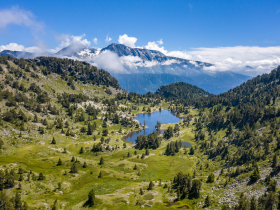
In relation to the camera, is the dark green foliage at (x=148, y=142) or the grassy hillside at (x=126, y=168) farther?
the dark green foliage at (x=148, y=142)

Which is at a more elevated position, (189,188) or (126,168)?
(189,188)

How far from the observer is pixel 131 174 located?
106000 mm

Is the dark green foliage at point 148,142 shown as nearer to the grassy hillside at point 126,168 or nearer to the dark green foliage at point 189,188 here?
Result: the grassy hillside at point 126,168

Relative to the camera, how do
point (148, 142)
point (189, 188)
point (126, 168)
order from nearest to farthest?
point (189, 188), point (126, 168), point (148, 142)

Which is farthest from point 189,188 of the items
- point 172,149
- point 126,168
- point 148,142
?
point 148,142

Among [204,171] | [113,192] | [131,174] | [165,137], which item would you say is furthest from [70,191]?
[165,137]

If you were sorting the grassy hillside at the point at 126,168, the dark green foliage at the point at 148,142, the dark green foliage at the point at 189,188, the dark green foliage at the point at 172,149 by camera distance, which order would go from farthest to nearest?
the dark green foliage at the point at 148,142 → the dark green foliage at the point at 172,149 → the dark green foliage at the point at 189,188 → the grassy hillside at the point at 126,168

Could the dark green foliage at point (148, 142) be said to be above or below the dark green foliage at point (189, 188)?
below

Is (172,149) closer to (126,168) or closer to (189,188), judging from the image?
(126,168)

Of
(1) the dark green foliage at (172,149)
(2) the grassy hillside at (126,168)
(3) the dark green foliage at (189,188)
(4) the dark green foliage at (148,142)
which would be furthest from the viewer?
(4) the dark green foliage at (148,142)

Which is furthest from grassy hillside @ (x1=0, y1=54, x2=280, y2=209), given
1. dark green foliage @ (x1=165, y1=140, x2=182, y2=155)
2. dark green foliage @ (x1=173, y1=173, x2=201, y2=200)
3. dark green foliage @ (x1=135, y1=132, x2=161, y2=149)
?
dark green foliage @ (x1=135, y1=132, x2=161, y2=149)

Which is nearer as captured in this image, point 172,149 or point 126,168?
point 126,168

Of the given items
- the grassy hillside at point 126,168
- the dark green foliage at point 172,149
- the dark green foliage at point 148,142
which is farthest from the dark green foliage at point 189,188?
the dark green foliage at point 148,142

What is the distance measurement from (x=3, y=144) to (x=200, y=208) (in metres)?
138
